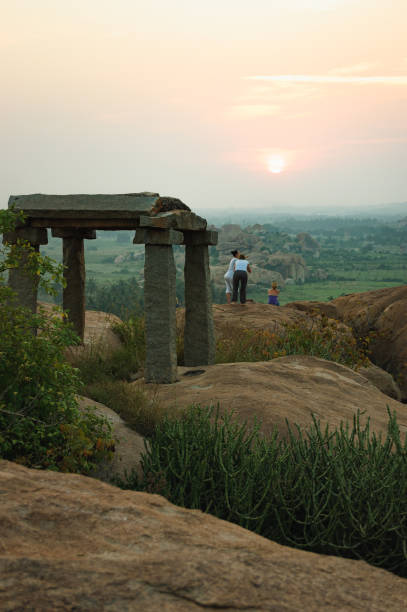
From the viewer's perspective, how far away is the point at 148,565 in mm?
2297

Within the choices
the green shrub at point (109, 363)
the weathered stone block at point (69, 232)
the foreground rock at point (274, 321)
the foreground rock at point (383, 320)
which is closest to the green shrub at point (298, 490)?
the green shrub at point (109, 363)

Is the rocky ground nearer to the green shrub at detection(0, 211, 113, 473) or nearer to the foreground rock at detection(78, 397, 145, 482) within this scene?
the green shrub at detection(0, 211, 113, 473)

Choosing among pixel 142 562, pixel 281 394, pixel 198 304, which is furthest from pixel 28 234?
pixel 142 562

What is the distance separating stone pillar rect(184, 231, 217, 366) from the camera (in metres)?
10.2

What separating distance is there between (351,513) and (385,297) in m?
14.8

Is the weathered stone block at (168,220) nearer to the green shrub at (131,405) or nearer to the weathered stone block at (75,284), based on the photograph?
the green shrub at (131,405)

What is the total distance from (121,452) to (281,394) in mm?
2664

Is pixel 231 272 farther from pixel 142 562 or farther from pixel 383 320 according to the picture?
pixel 142 562

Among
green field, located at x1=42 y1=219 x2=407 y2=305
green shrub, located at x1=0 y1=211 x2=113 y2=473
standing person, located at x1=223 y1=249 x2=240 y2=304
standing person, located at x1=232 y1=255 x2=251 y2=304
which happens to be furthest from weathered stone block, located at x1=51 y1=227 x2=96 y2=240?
green field, located at x1=42 y1=219 x2=407 y2=305

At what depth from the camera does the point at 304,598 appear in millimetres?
2213

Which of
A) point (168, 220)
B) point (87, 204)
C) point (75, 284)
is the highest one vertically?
point (87, 204)

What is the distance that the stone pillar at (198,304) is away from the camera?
33.3 feet

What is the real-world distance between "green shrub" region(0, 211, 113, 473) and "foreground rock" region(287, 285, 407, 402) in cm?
1058

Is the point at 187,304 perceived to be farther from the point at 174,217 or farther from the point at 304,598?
the point at 304,598
